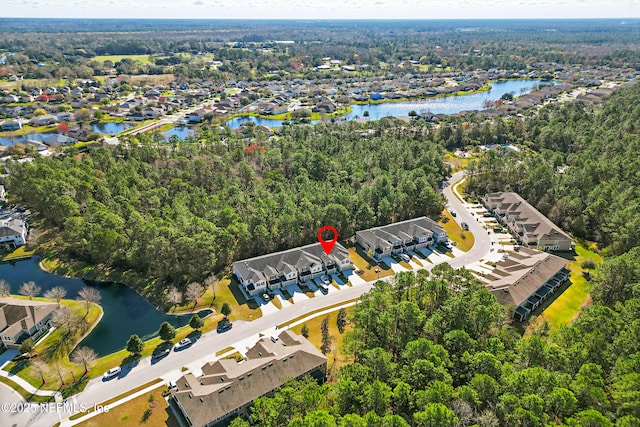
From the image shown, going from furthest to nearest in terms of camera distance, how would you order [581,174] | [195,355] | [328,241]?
1. [581,174]
2. [328,241]
3. [195,355]

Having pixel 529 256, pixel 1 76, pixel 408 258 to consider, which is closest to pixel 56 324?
pixel 408 258

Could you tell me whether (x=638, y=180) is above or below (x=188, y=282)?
above

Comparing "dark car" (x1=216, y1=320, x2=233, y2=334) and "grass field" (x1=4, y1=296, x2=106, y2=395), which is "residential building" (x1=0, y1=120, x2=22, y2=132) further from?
"dark car" (x1=216, y1=320, x2=233, y2=334)

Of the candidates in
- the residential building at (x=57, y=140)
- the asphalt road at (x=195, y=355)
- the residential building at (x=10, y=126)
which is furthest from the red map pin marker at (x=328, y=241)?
the residential building at (x=10, y=126)

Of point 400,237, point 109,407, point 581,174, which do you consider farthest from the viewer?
point 581,174

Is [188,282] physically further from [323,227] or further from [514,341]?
[514,341]

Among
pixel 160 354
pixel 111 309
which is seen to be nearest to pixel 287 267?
pixel 160 354

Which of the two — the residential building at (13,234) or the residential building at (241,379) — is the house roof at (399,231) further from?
the residential building at (13,234)

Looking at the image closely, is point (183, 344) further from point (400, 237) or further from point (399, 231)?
point (399, 231)
